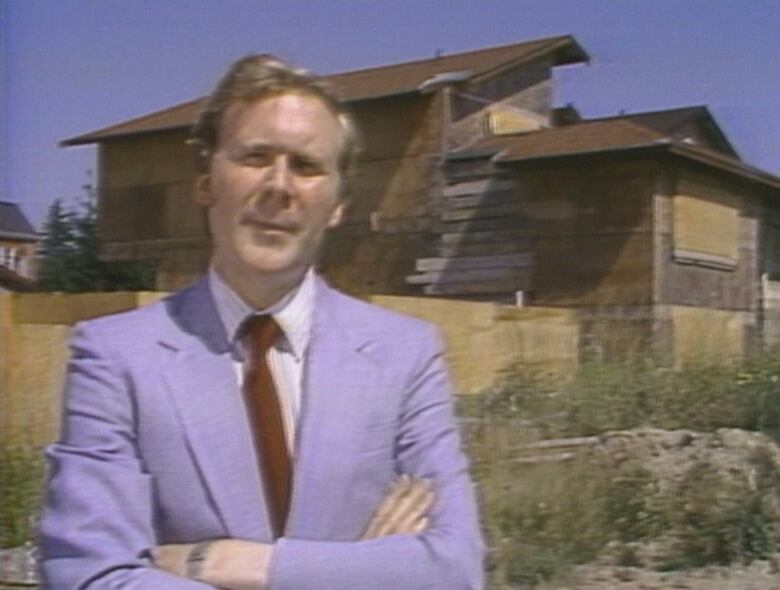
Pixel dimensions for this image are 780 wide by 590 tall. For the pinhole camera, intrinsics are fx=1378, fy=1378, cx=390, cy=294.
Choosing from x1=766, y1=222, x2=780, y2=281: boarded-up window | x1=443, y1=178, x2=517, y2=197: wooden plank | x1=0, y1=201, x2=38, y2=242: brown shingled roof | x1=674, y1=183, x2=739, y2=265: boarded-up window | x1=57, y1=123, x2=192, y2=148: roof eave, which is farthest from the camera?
x1=766, y1=222, x2=780, y2=281: boarded-up window

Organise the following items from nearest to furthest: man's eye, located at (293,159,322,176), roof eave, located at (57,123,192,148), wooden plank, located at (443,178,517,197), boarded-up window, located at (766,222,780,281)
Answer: man's eye, located at (293,159,322,176)
roof eave, located at (57,123,192,148)
wooden plank, located at (443,178,517,197)
boarded-up window, located at (766,222,780,281)

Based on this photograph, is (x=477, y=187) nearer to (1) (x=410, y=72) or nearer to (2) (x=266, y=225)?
(1) (x=410, y=72)

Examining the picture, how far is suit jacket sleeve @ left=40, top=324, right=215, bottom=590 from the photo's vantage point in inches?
41.2

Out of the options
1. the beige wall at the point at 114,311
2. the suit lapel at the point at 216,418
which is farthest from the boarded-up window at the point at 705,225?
the suit lapel at the point at 216,418

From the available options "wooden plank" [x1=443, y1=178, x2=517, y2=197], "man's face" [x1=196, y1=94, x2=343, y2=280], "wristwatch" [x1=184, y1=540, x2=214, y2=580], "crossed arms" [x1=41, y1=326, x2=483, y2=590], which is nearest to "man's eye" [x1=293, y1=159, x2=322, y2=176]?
"man's face" [x1=196, y1=94, x2=343, y2=280]

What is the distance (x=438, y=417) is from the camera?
1.18 metres

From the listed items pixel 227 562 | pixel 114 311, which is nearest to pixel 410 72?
pixel 114 311

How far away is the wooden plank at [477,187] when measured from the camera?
3188mm

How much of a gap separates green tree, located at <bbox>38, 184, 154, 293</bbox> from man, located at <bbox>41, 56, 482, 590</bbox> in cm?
181

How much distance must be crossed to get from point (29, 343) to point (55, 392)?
128 millimetres

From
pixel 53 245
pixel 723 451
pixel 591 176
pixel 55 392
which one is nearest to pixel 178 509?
pixel 53 245

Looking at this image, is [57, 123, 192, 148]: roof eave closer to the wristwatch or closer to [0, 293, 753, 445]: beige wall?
[0, 293, 753, 445]: beige wall

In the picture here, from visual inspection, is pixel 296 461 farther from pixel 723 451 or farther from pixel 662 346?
pixel 723 451

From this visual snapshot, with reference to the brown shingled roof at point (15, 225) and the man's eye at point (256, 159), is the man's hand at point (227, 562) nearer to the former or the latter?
the man's eye at point (256, 159)
